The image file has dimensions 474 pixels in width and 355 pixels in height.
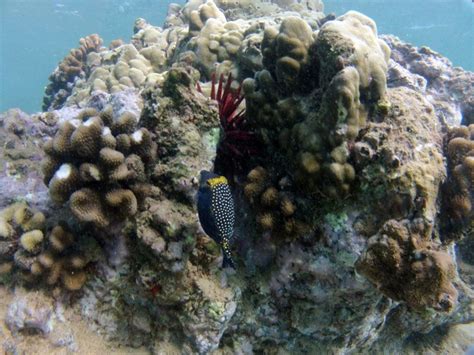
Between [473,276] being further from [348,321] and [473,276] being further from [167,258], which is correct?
[167,258]

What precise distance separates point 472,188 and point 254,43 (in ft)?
9.81

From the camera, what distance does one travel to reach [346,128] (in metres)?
2.84

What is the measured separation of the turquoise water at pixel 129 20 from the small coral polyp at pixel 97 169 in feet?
149

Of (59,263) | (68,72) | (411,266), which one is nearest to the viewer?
(411,266)

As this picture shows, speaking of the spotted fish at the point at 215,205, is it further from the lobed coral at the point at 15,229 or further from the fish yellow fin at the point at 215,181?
the lobed coral at the point at 15,229

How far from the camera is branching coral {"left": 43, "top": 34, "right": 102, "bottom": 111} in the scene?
9344 millimetres

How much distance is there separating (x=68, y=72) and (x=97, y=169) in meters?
8.06

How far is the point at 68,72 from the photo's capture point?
374 inches

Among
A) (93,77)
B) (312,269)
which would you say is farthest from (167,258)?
(93,77)

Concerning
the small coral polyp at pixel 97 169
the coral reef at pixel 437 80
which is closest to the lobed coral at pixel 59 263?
the small coral polyp at pixel 97 169

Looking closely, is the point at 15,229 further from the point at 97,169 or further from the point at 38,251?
the point at 97,169

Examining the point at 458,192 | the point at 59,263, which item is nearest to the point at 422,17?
the point at 458,192

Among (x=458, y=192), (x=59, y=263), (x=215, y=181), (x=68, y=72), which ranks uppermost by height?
(x=215, y=181)

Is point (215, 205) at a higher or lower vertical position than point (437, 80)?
higher
